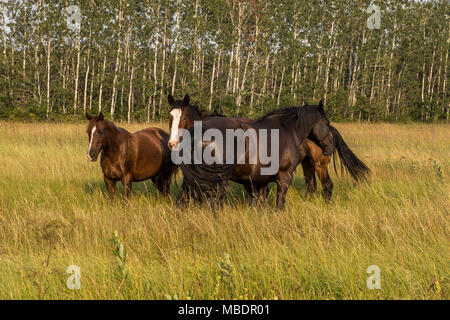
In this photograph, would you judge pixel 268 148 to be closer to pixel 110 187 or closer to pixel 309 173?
pixel 309 173

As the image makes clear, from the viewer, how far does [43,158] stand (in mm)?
8891

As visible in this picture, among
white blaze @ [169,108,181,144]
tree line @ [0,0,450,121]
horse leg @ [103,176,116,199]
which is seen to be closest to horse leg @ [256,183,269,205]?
white blaze @ [169,108,181,144]

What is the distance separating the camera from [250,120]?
557 cm

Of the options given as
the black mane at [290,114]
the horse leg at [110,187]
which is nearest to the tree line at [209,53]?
the horse leg at [110,187]

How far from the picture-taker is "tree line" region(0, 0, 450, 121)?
87.1ft

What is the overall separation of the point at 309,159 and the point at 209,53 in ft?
104

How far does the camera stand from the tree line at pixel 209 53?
26.5m

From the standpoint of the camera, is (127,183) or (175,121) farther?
(127,183)

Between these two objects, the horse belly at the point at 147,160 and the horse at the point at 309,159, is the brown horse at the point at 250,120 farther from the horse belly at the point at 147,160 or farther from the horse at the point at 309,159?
the horse belly at the point at 147,160

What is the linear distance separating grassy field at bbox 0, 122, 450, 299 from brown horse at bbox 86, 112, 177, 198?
419mm

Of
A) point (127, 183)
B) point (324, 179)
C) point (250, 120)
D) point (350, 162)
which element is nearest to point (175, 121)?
point (250, 120)

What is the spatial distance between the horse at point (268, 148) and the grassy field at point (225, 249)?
32 centimetres

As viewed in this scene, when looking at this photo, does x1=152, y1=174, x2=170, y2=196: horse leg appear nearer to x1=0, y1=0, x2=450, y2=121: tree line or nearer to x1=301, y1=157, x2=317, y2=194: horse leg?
x1=301, y1=157, x2=317, y2=194: horse leg
